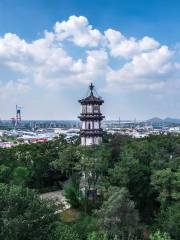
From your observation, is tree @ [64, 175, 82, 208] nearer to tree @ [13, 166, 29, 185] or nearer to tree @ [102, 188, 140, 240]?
tree @ [13, 166, 29, 185]

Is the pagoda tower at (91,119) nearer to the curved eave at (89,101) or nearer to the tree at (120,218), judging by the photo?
the curved eave at (89,101)

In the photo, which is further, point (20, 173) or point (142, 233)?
point (20, 173)

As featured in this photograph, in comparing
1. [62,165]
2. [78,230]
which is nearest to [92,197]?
[62,165]

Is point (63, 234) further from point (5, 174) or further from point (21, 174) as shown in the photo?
point (21, 174)

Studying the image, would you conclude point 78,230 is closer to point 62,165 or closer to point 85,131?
point 62,165

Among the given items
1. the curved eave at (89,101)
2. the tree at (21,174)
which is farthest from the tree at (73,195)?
the curved eave at (89,101)

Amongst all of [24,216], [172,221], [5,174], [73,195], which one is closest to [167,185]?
[172,221]
